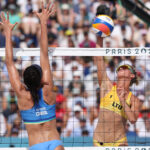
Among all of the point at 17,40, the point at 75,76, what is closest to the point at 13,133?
the point at 75,76

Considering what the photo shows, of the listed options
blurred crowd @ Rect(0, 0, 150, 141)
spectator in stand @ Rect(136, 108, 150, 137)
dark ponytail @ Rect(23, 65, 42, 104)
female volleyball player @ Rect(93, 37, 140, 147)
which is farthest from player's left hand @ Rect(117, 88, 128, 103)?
spectator in stand @ Rect(136, 108, 150, 137)

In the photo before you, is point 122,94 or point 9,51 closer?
point 9,51

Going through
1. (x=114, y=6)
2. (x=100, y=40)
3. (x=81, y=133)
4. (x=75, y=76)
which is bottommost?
(x=81, y=133)

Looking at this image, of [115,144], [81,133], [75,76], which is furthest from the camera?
[75,76]

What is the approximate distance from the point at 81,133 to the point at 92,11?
13.5 feet

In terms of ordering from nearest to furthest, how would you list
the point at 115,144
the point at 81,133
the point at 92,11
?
the point at 115,144, the point at 81,133, the point at 92,11

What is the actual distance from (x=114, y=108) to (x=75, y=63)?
4020mm

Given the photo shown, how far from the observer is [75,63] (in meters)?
9.46

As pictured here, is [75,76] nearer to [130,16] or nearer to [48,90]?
[130,16]

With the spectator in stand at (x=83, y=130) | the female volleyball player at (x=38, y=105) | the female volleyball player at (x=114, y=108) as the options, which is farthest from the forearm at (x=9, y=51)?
the spectator in stand at (x=83, y=130)

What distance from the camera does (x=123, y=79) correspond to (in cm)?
566

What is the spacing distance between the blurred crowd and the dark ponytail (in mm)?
3519

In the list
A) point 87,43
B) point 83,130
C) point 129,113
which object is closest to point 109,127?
point 129,113

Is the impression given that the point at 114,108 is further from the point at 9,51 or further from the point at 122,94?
the point at 9,51
